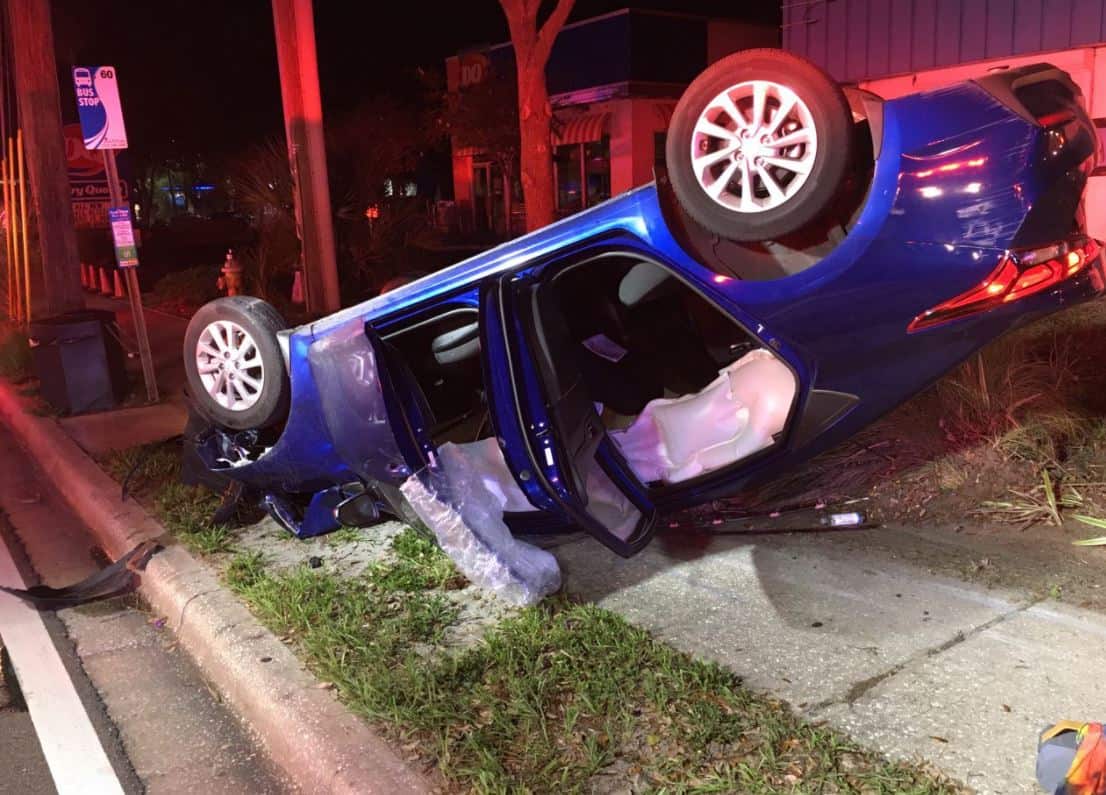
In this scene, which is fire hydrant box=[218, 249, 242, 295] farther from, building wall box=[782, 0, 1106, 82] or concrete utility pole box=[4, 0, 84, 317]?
building wall box=[782, 0, 1106, 82]

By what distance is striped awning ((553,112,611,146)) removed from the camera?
25156mm

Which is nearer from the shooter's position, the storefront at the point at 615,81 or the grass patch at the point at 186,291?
the grass patch at the point at 186,291

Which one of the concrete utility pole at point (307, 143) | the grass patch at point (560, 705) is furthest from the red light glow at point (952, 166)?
the concrete utility pole at point (307, 143)

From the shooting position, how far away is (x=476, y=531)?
169 inches

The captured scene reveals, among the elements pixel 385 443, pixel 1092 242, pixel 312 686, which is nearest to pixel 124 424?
pixel 385 443

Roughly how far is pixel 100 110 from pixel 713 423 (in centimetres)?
627

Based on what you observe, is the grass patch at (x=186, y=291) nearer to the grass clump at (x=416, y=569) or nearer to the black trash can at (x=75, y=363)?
the black trash can at (x=75, y=363)

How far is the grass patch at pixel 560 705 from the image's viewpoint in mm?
2967

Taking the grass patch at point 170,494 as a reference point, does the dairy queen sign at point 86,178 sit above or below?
above

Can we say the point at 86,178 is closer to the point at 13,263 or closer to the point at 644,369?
the point at 13,263

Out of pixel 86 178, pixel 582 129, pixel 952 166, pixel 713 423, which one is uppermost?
pixel 582 129

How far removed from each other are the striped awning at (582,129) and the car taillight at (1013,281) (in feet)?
72.8

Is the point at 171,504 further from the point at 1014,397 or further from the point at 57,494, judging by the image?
the point at 1014,397

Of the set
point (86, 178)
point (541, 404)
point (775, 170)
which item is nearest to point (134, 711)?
point (541, 404)
